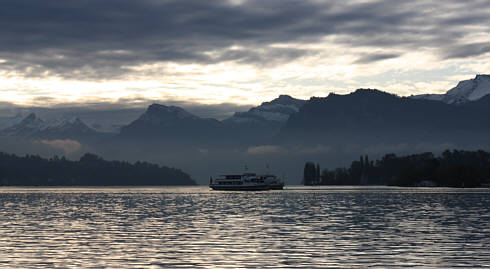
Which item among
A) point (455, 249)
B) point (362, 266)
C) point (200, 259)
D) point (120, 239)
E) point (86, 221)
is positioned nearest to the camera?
point (362, 266)

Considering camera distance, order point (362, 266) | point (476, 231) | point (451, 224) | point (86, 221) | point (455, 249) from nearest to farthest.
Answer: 1. point (362, 266)
2. point (455, 249)
3. point (476, 231)
4. point (451, 224)
5. point (86, 221)

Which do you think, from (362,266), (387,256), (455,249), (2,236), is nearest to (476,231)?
(455,249)

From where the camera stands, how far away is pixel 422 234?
276 ft

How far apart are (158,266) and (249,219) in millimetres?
58663

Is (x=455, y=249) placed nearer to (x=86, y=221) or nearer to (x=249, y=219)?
(x=249, y=219)

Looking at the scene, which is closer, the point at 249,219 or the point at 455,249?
the point at 455,249

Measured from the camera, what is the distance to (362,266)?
56.9m

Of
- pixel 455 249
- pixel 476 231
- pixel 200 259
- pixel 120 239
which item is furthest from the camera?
pixel 476 231

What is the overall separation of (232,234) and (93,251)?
2156 cm

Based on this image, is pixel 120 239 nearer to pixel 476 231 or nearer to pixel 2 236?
pixel 2 236

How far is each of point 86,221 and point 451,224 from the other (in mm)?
56080

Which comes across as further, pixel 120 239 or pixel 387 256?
pixel 120 239

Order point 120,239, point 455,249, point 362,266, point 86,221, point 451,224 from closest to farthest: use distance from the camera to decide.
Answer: point 362,266 → point 455,249 → point 120,239 → point 451,224 → point 86,221

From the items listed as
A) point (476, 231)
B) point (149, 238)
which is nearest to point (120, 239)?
point (149, 238)
